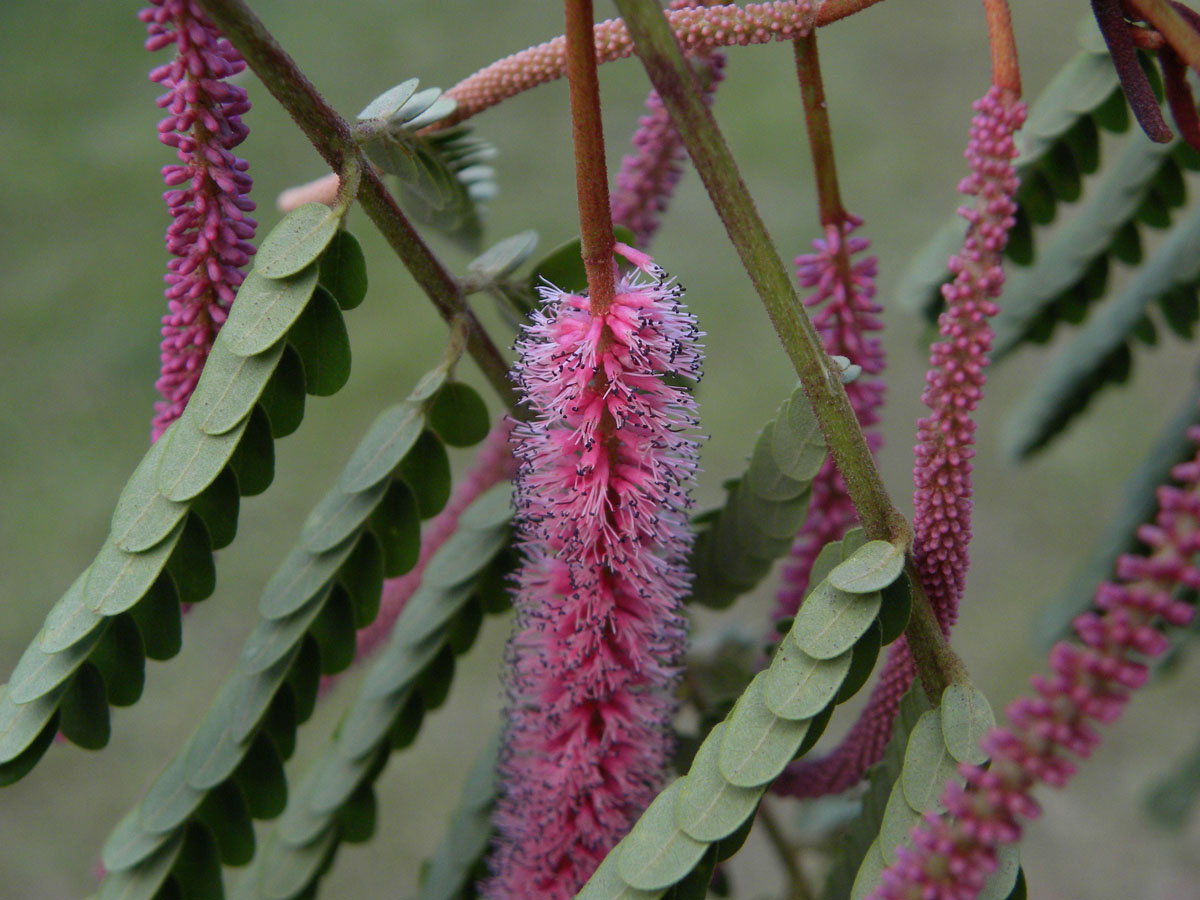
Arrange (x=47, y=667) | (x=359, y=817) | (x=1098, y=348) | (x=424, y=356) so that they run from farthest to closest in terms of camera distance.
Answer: (x=424, y=356) → (x=1098, y=348) → (x=359, y=817) → (x=47, y=667)

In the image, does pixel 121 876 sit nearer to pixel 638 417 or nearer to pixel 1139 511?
pixel 638 417

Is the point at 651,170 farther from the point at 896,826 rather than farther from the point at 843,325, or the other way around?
the point at 896,826

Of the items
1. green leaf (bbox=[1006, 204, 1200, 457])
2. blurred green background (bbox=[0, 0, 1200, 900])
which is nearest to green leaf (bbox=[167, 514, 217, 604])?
green leaf (bbox=[1006, 204, 1200, 457])

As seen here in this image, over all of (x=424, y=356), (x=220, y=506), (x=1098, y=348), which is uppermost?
(x=220, y=506)

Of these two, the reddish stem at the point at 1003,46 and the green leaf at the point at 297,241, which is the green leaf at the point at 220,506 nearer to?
the green leaf at the point at 297,241

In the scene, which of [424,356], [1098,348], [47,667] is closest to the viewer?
[47,667]

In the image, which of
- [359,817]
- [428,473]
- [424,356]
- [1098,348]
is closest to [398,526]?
[428,473]

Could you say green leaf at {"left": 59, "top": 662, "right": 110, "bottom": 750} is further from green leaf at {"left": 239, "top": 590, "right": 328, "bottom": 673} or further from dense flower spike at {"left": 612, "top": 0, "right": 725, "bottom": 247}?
dense flower spike at {"left": 612, "top": 0, "right": 725, "bottom": 247}
